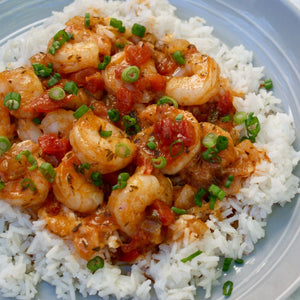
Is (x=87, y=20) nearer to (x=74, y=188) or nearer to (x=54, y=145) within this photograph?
(x=54, y=145)

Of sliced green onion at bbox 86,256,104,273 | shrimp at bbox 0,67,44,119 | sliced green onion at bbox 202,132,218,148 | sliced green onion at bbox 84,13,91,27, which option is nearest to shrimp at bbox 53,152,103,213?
A: sliced green onion at bbox 86,256,104,273

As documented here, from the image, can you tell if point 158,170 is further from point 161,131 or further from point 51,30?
point 51,30

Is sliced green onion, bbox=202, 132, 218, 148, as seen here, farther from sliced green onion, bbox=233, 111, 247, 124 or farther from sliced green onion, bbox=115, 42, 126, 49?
sliced green onion, bbox=115, 42, 126, 49

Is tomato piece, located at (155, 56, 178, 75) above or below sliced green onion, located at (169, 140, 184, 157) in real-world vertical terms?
above

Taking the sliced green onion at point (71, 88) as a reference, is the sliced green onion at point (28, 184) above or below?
below

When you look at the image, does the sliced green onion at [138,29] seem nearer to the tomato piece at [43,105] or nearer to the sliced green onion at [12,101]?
the tomato piece at [43,105]

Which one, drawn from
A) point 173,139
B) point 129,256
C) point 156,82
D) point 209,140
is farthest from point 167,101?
point 129,256

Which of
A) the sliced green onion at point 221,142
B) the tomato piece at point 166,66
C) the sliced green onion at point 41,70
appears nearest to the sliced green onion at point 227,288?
the sliced green onion at point 221,142

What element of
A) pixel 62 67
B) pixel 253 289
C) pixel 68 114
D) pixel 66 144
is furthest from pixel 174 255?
pixel 62 67
